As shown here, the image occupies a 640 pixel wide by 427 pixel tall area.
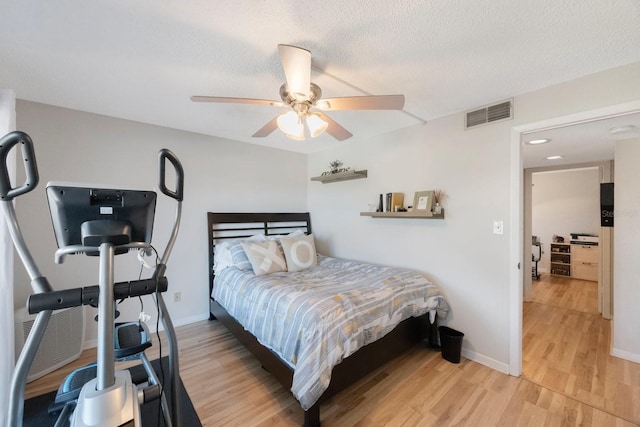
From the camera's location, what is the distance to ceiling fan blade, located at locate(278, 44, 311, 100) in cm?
126

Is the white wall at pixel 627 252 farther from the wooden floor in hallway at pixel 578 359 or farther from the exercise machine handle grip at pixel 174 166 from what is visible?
the exercise machine handle grip at pixel 174 166

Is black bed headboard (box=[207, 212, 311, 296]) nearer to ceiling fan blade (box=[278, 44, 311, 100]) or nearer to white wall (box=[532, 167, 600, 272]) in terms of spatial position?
ceiling fan blade (box=[278, 44, 311, 100])

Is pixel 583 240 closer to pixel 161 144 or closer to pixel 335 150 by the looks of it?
pixel 335 150

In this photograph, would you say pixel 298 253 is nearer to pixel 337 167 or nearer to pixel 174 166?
pixel 337 167

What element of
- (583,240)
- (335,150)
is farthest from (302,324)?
(583,240)

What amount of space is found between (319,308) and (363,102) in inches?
53.9

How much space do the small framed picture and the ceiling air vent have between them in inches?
28.7

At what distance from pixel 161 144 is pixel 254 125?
1.09 meters

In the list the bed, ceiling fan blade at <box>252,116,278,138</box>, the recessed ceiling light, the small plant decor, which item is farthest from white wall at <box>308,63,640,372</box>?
the recessed ceiling light

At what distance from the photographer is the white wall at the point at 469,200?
197 centimetres

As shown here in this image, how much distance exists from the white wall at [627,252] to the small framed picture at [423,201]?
1.83 m

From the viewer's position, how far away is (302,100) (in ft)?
5.24

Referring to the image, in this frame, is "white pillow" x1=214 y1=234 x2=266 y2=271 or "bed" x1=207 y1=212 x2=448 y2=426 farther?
"white pillow" x1=214 y1=234 x2=266 y2=271

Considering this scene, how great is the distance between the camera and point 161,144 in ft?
9.59
